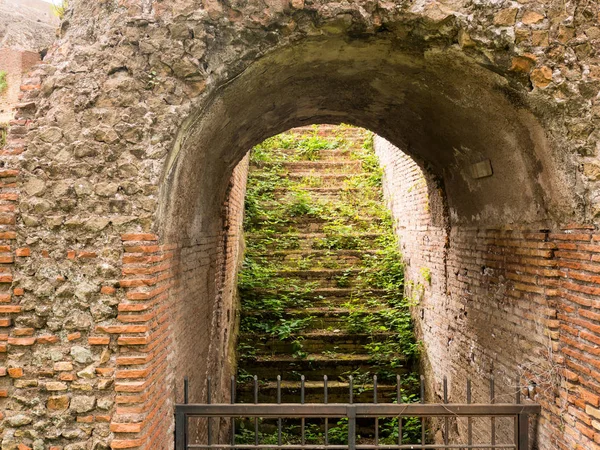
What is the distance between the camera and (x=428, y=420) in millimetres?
7977

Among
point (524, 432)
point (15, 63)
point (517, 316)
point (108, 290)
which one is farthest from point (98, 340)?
point (15, 63)

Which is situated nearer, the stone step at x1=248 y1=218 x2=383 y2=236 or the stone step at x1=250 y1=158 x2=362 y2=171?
the stone step at x1=248 y1=218 x2=383 y2=236

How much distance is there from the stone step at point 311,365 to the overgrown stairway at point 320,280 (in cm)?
2

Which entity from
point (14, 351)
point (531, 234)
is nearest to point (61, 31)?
point (14, 351)

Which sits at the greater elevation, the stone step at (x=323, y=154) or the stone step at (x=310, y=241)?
the stone step at (x=323, y=154)

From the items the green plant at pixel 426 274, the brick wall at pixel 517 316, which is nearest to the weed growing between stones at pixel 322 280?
the brick wall at pixel 517 316

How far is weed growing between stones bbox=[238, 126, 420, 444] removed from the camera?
27.2ft

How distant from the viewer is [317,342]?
8.69 meters

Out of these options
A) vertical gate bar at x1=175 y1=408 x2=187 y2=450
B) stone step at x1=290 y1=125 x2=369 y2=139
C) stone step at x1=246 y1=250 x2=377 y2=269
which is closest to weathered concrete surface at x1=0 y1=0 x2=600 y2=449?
vertical gate bar at x1=175 y1=408 x2=187 y2=450

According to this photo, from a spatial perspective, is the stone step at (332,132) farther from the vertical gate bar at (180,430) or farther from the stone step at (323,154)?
the vertical gate bar at (180,430)

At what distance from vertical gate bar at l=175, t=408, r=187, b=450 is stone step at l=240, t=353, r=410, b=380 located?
13.4 feet

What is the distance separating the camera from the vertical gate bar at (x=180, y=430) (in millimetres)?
4199

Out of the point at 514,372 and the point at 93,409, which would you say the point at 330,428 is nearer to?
the point at 514,372

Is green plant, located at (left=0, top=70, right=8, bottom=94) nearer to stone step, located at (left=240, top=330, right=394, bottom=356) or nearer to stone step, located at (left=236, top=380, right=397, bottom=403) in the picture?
stone step, located at (left=240, top=330, right=394, bottom=356)
